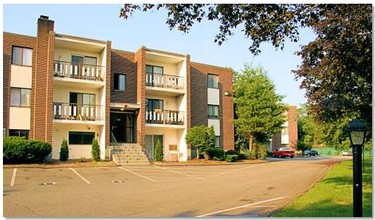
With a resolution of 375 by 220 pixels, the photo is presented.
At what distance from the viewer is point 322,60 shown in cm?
830

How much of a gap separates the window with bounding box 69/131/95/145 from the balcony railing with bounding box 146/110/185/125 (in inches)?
114

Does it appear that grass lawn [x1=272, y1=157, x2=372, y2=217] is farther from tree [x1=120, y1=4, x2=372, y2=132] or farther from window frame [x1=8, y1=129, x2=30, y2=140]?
window frame [x1=8, y1=129, x2=30, y2=140]

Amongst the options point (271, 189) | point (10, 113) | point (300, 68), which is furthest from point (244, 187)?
point (10, 113)

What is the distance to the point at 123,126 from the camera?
21.0m

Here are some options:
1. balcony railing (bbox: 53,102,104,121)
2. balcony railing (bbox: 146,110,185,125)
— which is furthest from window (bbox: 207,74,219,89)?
balcony railing (bbox: 53,102,104,121)

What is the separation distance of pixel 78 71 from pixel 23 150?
4664mm

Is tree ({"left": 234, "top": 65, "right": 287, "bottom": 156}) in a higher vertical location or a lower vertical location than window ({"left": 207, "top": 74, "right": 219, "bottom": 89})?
lower

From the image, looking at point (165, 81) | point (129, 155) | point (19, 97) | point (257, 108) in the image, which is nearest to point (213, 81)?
point (257, 108)

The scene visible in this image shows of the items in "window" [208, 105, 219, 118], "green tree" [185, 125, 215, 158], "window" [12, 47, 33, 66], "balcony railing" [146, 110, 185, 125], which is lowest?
"green tree" [185, 125, 215, 158]

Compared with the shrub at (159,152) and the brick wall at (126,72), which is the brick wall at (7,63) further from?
the shrub at (159,152)

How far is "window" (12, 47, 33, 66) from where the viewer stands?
678 inches

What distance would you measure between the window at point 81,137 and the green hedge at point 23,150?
2215 mm

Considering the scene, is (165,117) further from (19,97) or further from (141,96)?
(19,97)

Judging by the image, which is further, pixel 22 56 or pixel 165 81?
pixel 165 81
